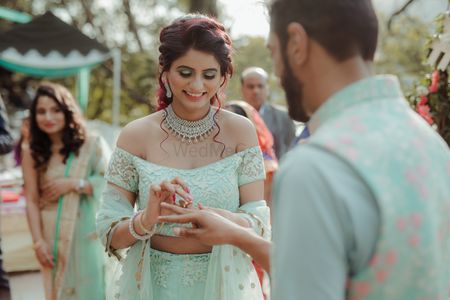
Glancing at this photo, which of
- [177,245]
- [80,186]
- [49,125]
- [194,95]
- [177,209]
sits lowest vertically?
[177,245]

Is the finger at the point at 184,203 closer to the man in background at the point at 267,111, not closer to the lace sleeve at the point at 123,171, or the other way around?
the lace sleeve at the point at 123,171

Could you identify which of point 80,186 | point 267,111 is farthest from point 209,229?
point 267,111

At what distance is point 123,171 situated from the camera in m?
2.49

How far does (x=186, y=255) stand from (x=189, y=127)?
1.54 ft

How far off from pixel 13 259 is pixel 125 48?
45.6 ft

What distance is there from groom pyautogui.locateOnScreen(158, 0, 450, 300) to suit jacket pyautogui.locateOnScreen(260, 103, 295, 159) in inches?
185

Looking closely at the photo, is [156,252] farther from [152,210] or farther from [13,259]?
[13,259]

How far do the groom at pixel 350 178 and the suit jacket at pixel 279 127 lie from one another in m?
4.70

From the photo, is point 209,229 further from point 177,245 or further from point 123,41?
point 123,41

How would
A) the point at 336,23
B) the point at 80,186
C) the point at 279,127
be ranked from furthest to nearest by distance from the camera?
the point at 279,127, the point at 80,186, the point at 336,23

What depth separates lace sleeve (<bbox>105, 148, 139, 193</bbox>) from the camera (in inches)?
98.2

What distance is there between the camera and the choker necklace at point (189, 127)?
254 cm

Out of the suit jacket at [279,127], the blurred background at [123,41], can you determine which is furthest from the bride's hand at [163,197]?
the blurred background at [123,41]

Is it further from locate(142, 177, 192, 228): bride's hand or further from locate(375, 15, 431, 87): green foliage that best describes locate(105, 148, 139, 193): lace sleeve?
locate(375, 15, 431, 87): green foliage
